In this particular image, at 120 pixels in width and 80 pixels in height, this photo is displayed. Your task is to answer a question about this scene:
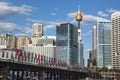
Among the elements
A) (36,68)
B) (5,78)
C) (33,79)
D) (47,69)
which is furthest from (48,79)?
(5,78)

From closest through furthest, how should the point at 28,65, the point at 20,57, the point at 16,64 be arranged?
the point at 16,64 → the point at 28,65 → the point at 20,57

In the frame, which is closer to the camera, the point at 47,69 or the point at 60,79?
the point at 47,69

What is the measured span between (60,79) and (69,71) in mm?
10568

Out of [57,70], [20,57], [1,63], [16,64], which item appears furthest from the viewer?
[57,70]

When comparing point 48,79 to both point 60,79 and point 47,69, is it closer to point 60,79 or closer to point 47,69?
point 60,79

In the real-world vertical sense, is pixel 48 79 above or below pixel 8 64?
below

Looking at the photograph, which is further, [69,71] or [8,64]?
[69,71]

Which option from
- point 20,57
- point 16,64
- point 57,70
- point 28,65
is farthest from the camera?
point 57,70

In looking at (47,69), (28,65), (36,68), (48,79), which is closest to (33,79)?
(48,79)

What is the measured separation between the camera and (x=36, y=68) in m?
145

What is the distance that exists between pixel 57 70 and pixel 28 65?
48293 millimetres

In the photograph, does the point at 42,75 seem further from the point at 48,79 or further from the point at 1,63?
the point at 1,63

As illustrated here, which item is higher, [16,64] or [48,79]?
[16,64]

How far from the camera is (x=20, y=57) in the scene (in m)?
143
